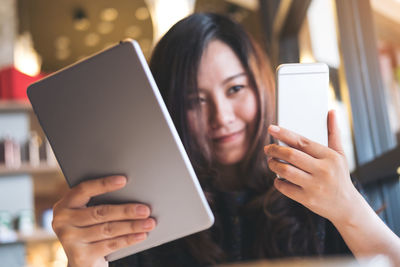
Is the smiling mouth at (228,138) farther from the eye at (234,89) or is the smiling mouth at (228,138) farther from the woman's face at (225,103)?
the eye at (234,89)

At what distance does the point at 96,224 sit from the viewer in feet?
2.64

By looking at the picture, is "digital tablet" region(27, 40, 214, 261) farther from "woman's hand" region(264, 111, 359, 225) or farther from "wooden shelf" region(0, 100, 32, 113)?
"wooden shelf" region(0, 100, 32, 113)

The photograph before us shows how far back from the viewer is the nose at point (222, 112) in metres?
1.12

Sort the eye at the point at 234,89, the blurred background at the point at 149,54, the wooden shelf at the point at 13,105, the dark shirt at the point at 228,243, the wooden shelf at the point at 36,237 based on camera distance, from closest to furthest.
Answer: the dark shirt at the point at 228,243, the eye at the point at 234,89, the blurred background at the point at 149,54, the wooden shelf at the point at 36,237, the wooden shelf at the point at 13,105

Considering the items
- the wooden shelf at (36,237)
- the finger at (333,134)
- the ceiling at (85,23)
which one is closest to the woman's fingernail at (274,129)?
the finger at (333,134)

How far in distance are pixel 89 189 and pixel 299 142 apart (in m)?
0.38

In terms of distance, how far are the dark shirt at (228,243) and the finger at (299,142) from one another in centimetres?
39

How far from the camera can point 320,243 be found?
104cm

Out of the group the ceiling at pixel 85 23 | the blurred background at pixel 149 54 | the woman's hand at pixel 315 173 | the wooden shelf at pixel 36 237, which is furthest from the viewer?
the ceiling at pixel 85 23

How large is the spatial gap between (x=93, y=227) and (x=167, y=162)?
0.19 m

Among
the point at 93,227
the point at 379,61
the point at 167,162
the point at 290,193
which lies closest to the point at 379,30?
the point at 379,61

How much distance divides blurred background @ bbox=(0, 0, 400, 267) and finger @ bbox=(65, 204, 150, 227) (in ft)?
1.89

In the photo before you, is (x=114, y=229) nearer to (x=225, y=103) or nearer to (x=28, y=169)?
(x=225, y=103)

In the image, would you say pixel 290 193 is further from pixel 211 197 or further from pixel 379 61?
pixel 379 61
